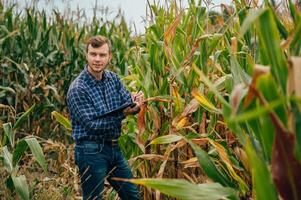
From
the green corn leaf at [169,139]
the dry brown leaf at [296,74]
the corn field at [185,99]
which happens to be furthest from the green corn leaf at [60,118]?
the dry brown leaf at [296,74]

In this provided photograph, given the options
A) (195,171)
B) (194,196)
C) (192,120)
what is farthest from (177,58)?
(194,196)

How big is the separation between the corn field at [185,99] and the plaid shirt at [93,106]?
0.59 feet

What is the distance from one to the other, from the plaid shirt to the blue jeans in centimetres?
8

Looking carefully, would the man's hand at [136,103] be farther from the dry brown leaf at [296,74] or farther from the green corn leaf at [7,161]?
the dry brown leaf at [296,74]

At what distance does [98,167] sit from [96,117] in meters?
0.30

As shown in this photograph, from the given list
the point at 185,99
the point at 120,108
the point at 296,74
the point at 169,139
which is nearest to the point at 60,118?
the point at 120,108

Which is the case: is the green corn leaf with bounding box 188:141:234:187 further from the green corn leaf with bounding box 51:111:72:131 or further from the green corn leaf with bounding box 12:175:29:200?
the green corn leaf with bounding box 51:111:72:131

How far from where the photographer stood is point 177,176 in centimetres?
327

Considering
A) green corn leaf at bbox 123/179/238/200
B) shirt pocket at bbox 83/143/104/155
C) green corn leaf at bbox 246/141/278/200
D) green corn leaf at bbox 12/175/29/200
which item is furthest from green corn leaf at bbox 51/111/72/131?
green corn leaf at bbox 246/141/278/200

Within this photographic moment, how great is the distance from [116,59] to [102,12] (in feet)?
3.54

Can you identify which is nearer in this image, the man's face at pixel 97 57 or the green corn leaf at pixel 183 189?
the green corn leaf at pixel 183 189

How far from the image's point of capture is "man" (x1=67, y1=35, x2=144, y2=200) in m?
3.18

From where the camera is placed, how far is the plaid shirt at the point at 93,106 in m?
3.16

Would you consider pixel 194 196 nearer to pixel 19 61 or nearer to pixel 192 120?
pixel 192 120
